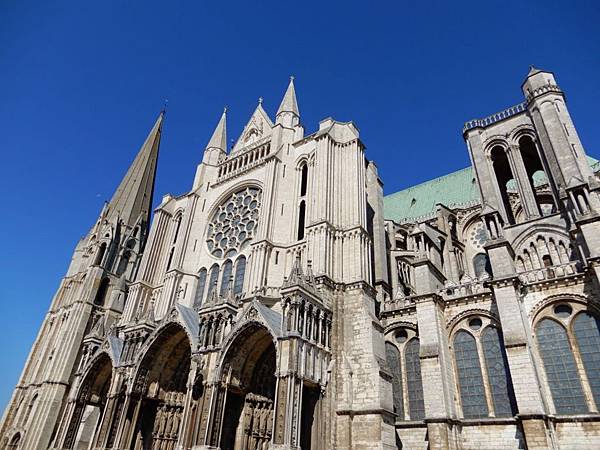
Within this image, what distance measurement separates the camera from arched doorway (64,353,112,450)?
765 inches

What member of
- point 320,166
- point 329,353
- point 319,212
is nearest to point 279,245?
point 319,212

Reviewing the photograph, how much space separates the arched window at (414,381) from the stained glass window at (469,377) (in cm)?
155

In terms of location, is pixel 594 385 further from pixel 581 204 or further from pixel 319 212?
pixel 319 212

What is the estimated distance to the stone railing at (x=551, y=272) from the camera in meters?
14.9

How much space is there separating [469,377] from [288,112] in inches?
722

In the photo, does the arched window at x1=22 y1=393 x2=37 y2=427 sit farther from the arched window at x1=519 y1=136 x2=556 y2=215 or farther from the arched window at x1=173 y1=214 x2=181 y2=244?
the arched window at x1=519 y1=136 x2=556 y2=215

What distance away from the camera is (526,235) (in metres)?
18.6

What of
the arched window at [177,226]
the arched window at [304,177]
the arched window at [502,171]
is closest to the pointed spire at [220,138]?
the arched window at [177,226]

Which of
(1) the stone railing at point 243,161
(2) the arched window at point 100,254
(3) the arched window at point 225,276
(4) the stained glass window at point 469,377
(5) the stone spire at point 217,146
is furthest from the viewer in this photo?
(2) the arched window at point 100,254

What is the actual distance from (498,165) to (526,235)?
6.18 meters

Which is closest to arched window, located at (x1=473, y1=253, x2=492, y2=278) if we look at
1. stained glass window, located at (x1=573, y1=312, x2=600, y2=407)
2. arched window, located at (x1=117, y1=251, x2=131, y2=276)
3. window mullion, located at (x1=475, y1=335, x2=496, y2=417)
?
window mullion, located at (x1=475, y1=335, x2=496, y2=417)

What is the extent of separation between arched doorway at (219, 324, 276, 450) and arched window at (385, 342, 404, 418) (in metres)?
4.91

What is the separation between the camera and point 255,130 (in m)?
Answer: 29.5

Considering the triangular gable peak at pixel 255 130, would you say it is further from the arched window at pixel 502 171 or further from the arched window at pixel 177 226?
the arched window at pixel 502 171
